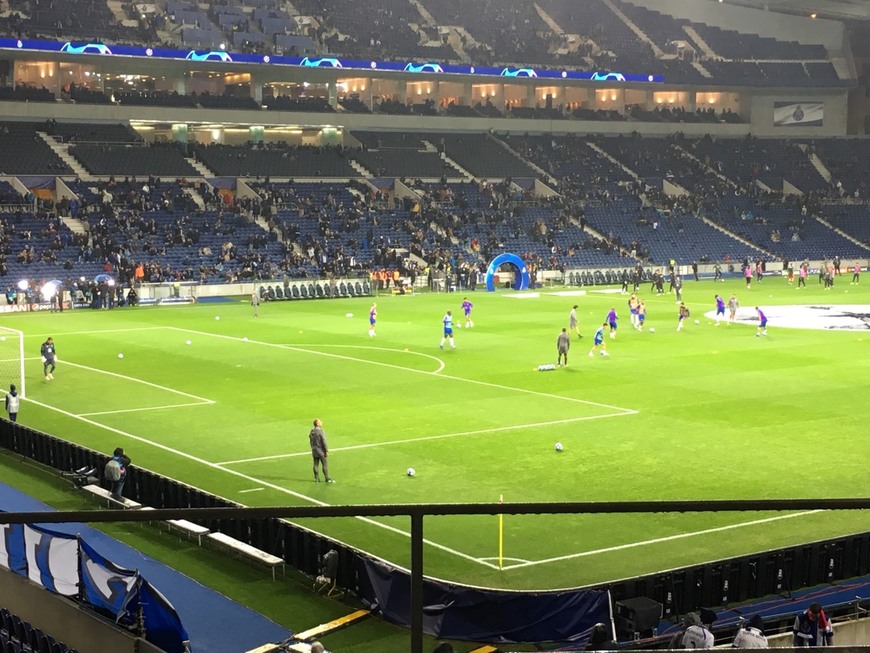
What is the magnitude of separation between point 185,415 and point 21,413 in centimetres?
477

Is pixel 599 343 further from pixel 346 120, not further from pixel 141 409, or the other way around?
pixel 346 120

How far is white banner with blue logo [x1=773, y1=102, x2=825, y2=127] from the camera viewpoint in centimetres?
11656

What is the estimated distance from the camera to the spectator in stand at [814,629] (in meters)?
14.5

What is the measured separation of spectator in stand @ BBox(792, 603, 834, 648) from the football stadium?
64 millimetres

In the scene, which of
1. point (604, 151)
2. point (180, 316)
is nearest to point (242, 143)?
point (604, 151)

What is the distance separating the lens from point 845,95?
117 meters

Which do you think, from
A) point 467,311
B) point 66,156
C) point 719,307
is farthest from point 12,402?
point 66,156

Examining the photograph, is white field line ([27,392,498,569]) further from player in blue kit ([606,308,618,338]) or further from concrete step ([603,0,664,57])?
concrete step ([603,0,664,57])

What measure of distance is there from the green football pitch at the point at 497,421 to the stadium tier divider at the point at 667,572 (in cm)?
182

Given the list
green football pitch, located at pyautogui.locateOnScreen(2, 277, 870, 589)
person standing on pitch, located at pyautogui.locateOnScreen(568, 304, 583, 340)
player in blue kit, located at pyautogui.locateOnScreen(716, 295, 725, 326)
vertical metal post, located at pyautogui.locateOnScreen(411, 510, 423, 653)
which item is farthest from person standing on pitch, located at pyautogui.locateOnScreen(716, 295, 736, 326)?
vertical metal post, located at pyautogui.locateOnScreen(411, 510, 423, 653)

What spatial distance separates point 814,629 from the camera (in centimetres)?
1451

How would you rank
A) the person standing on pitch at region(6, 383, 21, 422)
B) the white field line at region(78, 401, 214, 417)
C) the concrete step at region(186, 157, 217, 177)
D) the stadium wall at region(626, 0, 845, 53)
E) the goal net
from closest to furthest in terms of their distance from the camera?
1. the person standing on pitch at region(6, 383, 21, 422)
2. the white field line at region(78, 401, 214, 417)
3. the goal net
4. the concrete step at region(186, 157, 217, 177)
5. the stadium wall at region(626, 0, 845, 53)

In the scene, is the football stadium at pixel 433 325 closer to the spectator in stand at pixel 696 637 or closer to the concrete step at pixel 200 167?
the concrete step at pixel 200 167

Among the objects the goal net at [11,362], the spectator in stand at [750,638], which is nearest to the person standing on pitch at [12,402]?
Answer: the goal net at [11,362]
